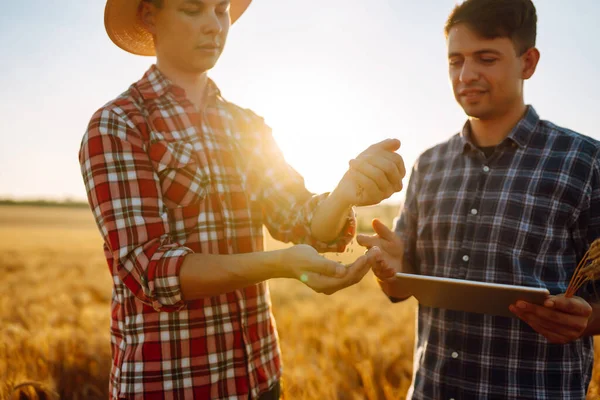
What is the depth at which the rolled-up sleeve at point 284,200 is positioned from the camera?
218cm

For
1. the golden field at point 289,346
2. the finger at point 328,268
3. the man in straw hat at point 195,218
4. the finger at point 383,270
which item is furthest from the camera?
the golden field at point 289,346

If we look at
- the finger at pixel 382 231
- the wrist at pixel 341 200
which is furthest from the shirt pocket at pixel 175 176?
the finger at pixel 382 231

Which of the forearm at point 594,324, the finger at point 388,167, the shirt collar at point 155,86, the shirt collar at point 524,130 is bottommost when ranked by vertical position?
the forearm at point 594,324

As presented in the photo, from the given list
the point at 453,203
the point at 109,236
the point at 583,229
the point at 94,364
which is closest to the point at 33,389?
the point at 94,364

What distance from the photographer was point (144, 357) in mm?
1869

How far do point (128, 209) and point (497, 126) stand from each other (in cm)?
191

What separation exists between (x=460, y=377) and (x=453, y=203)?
850 mm

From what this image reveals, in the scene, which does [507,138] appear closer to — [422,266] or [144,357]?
[422,266]

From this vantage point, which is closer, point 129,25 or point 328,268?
point 328,268

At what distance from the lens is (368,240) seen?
103 inches

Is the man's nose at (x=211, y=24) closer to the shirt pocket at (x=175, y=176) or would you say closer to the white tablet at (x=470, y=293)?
the shirt pocket at (x=175, y=176)

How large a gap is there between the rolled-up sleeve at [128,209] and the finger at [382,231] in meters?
1.12

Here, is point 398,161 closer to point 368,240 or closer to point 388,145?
point 388,145

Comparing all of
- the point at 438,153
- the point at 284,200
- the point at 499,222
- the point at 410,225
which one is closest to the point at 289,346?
the point at 410,225
